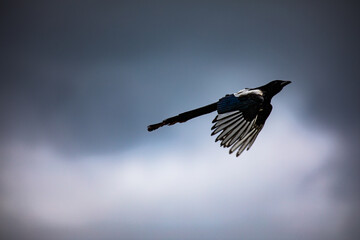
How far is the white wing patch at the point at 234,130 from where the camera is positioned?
142 inches

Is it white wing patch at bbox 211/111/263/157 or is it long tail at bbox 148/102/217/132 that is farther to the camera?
long tail at bbox 148/102/217/132

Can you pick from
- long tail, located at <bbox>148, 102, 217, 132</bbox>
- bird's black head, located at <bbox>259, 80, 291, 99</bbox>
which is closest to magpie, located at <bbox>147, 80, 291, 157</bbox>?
long tail, located at <bbox>148, 102, 217, 132</bbox>

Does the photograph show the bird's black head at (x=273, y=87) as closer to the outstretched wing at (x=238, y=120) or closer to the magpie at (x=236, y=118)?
the magpie at (x=236, y=118)

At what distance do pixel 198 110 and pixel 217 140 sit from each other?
499mm

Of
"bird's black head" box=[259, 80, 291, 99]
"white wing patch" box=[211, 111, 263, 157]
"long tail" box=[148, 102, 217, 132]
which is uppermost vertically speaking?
"bird's black head" box=[259, 80, 291, 99]

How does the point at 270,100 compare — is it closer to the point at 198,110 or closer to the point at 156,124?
the point at 198,110

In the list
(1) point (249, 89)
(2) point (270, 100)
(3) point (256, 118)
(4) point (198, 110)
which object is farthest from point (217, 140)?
(2) point (270, 100)

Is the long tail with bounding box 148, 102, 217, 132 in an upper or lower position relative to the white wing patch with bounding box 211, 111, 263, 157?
upper

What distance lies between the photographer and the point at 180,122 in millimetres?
3826

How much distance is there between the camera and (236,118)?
379 centimetres

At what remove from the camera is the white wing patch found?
3.62 metres

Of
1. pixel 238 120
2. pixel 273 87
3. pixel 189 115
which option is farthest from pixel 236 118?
pixel 273 87

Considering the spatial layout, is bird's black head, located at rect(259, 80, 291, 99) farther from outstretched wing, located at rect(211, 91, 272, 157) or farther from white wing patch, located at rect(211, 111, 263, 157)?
white wing patch, located at rect(211, 111, 263, 157)

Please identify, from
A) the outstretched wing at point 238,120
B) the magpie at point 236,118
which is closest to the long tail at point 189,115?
the magpie at point 236,118
